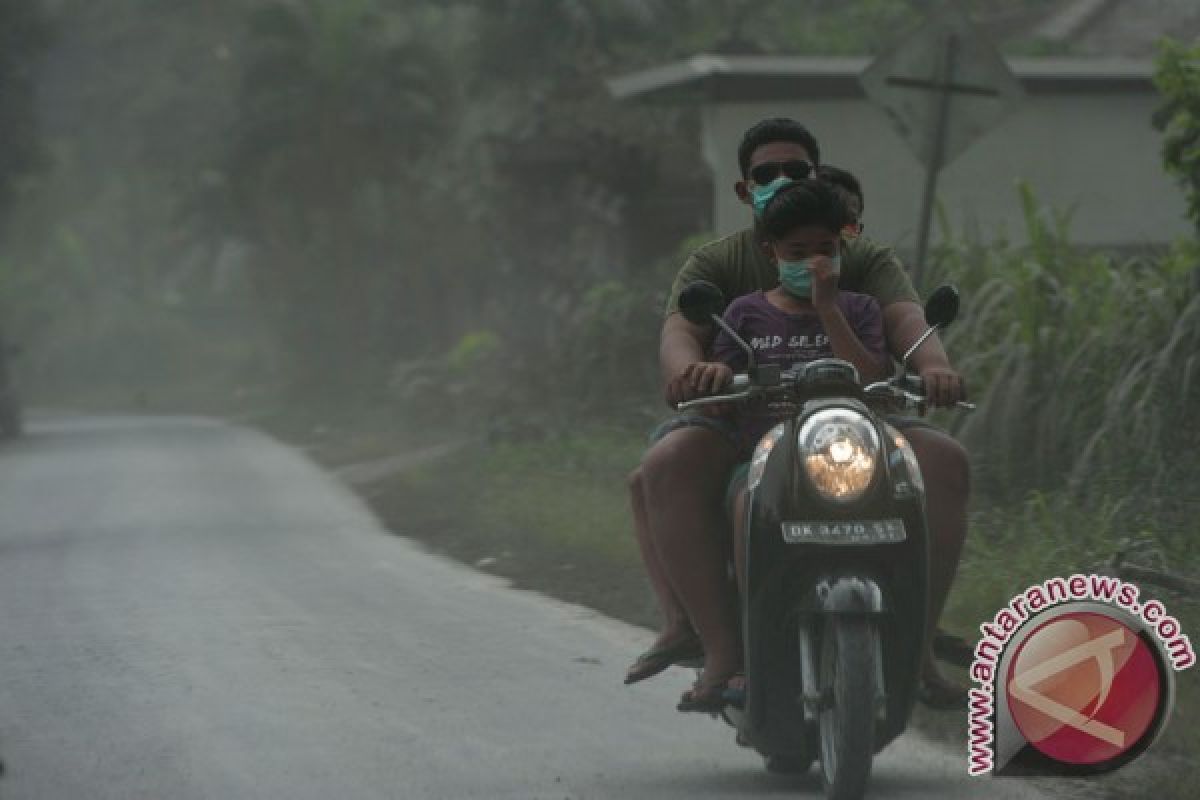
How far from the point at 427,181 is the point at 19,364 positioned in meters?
30.5

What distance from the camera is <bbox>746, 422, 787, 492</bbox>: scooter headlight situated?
5.69 m

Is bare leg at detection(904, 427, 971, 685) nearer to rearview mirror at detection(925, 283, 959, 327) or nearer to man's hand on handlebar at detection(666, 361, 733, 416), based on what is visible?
rearview mirror at detection(925, 283, 959, 327)

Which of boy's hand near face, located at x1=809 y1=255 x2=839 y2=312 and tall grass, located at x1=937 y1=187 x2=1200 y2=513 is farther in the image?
tall grass, located at x1=937 y1=187 x2=1200 y2=513

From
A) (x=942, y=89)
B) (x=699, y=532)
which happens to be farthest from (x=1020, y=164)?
(x=699, y=532)

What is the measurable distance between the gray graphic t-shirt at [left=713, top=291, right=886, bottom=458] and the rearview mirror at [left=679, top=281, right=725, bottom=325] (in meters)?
A: 0.24

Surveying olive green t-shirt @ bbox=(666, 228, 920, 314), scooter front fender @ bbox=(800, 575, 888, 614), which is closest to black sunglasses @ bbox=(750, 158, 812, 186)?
olive green t-shirt @ bbox=(666, 228, 920, 314)

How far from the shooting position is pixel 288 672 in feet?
27.9

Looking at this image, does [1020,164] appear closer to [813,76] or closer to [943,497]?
[813,76]

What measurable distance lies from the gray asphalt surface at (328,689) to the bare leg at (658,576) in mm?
421

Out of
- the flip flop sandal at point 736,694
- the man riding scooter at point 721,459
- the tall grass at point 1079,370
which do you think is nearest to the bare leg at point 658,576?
the man riding scooter at point 721,459

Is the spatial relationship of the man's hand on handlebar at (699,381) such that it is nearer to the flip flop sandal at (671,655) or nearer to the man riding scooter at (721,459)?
the man riding scooter at (721,459)

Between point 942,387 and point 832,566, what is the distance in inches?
24.6

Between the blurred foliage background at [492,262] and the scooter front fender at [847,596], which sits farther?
the blurred foliage background at [492,262]

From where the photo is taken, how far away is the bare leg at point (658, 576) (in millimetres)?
6488
